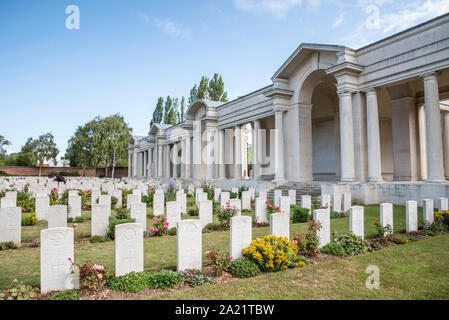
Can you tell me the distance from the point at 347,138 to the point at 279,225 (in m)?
11.4

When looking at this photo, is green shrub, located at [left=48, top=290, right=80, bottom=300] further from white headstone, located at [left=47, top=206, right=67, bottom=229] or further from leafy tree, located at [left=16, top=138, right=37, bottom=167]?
leafy tree, located at [left=16, top=138, right=37, bottom=167]

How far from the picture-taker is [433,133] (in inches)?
516

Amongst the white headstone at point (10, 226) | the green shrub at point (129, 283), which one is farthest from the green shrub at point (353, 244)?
the white headstone at point (10, 226)

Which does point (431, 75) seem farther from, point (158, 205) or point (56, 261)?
point (56, 261)

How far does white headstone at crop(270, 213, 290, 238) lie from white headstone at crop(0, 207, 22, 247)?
6.16 m

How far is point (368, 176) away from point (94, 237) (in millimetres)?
13523

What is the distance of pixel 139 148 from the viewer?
50.2 m

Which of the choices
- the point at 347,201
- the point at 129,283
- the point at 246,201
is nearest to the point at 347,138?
the point at 347,201
